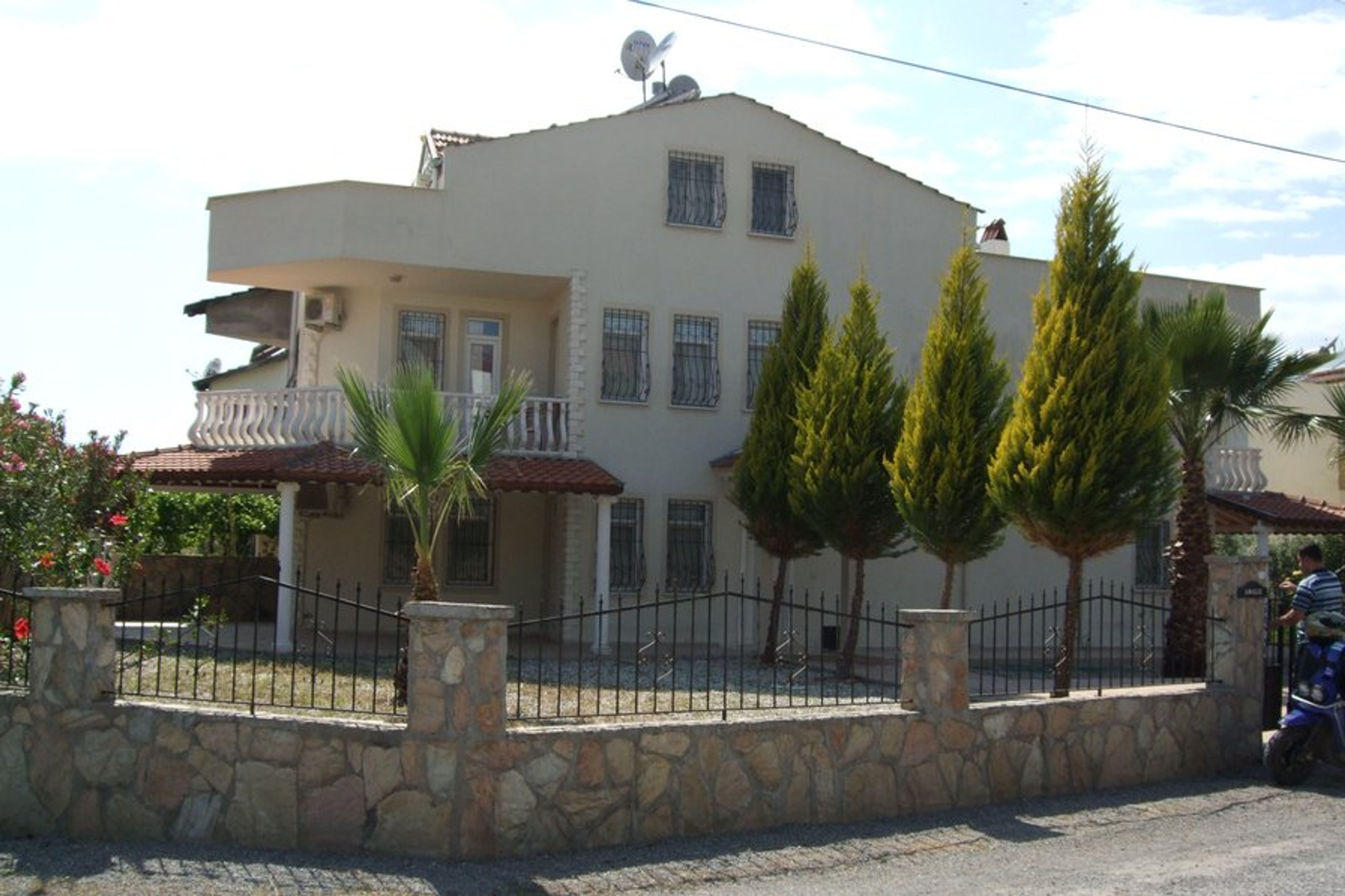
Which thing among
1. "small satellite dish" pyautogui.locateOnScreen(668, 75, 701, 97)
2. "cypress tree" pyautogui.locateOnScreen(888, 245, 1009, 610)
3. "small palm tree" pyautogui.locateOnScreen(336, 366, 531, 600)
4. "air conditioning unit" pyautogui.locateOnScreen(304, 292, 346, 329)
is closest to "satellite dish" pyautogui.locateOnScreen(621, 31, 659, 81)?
"small satellite dish" pyautogui.locateOnScreen(668, 75, 701, 97)

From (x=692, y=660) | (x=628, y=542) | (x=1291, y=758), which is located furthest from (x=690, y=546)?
(x=692, y=660)

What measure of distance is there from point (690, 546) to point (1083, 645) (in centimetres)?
683

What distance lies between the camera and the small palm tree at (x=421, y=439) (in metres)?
10.9

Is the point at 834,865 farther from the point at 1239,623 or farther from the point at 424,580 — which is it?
the point at 1239,623

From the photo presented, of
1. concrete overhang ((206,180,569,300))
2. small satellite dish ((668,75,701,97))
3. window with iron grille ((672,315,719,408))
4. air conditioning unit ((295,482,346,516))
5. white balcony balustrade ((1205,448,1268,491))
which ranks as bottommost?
air conditioning unit ((295,482,346,516))

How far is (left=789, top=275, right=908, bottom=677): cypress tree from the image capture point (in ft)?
56.5

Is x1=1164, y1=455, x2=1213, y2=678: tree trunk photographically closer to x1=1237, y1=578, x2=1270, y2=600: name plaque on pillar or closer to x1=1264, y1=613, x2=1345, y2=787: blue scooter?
x1=1237, y1=578, x2=1270, y2=600: name plaque on pillar

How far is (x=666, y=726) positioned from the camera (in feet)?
29.3

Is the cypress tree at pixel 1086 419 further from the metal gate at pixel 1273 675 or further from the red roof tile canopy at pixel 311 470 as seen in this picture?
the red roof tile canopy at pixel 311 470

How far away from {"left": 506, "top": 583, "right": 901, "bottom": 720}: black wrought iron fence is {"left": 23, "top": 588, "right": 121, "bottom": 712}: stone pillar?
272 cm

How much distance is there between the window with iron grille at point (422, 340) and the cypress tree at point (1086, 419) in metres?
10.4

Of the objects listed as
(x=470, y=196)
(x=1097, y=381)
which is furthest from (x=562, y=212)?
(x=1097, y=381)

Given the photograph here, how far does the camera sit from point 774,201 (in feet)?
71.0

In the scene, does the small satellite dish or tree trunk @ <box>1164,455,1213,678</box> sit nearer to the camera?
tree trunk @ <box>1164,455,1213,678</box>
